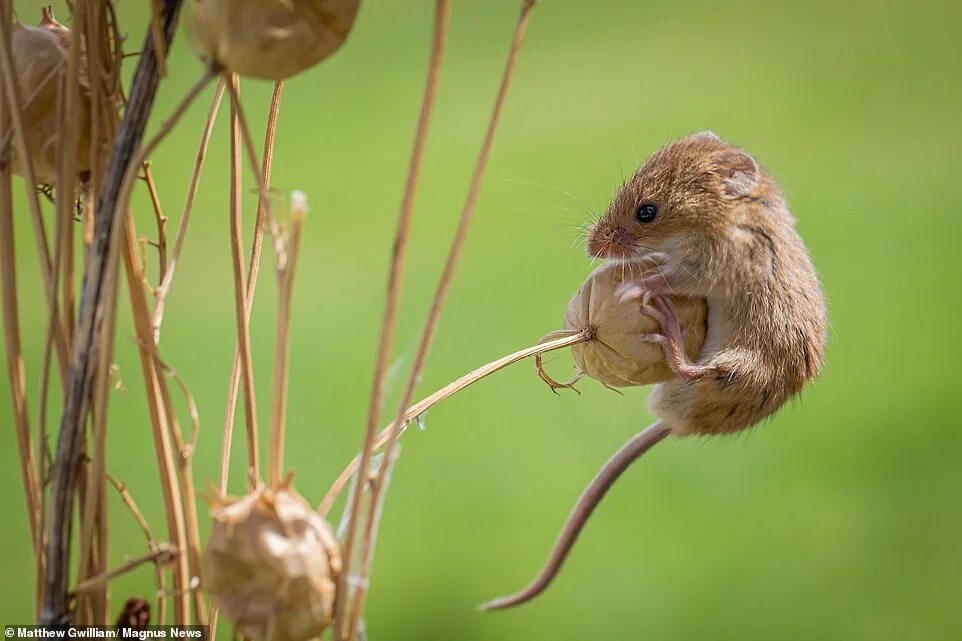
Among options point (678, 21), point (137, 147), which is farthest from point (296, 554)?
point (678, 21)

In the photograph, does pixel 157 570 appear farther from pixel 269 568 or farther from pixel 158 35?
pixel 158 35

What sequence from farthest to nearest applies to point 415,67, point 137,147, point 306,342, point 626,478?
point 415,67 → point 306,342 → point 626,478 → point 137,147

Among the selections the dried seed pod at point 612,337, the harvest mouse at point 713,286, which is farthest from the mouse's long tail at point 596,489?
the dried seed pod at point 612,337

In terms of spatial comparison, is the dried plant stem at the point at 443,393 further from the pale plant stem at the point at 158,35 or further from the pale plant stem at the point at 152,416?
the pale plant stem at the point at 158,35

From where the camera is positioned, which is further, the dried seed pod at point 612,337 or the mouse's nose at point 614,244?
the mouse's nose at point 614,244

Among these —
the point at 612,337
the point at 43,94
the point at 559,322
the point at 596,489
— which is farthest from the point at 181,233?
the point at 559,322

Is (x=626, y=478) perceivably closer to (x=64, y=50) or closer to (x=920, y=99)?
(x=920, y=99)

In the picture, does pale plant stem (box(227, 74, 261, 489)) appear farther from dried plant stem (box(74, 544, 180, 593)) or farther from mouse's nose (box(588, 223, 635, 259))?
mouse's nose (box(588, 223, 635, 259))

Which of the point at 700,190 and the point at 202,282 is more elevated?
the point at 700,190
